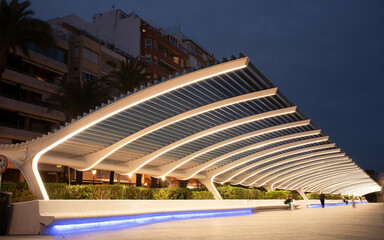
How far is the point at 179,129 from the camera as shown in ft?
69.2

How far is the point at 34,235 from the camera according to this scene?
425 inches

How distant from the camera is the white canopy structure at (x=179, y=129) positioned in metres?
15.5

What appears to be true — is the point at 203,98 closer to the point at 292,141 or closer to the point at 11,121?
the point at 292,141

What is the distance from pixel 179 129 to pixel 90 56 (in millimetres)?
26709

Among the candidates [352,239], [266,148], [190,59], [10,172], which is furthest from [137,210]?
[190,59]

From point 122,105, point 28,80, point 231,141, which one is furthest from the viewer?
point 28,80

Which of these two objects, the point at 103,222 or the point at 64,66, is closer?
Result: the point at 103,222

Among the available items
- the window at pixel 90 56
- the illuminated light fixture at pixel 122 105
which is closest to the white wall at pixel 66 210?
the illuminated light fixture at pixel 122 105

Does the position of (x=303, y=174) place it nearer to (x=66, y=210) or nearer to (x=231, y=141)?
(x=231, y=141)

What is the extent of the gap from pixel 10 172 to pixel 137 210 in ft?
79.6

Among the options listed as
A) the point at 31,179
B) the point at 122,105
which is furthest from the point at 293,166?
the point at 31,179

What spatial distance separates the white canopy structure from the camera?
15508 mm

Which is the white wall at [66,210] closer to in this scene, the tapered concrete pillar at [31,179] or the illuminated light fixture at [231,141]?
the tapered concrete pillar at [31,179]

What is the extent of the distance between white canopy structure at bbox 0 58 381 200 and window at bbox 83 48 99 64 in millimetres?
22042
